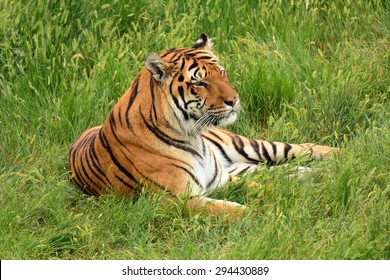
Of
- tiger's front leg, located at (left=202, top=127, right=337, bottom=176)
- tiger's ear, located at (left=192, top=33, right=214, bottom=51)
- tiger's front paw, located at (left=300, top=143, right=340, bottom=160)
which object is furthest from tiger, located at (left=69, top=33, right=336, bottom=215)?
tiger's front paw, located at (left=300, top=143, right=340, bottom=160)

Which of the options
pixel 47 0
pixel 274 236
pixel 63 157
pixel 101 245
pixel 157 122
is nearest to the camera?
pixel 274 236

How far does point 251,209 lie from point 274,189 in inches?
7.9

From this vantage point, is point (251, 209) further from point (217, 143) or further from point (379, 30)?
point (379, 30)

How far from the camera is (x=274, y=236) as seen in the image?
598cm

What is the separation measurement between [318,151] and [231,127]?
2.28 feet

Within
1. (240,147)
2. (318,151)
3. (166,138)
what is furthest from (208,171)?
(318,151)

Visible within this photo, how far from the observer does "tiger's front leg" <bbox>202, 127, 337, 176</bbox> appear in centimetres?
764

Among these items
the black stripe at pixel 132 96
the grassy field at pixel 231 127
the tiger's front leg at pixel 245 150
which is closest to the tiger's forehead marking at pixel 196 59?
the black stripe at pixel 132 96

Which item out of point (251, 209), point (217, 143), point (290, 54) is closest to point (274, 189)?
point (251, 209)

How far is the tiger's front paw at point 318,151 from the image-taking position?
7551mm

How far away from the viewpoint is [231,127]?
7.98 meters

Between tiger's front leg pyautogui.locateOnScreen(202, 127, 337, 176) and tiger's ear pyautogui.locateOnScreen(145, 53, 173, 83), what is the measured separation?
3.09 ft

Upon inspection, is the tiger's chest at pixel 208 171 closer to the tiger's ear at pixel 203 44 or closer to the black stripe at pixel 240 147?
the black stripe at pixel 240 147

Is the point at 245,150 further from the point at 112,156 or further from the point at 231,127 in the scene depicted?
the point at 112,156
